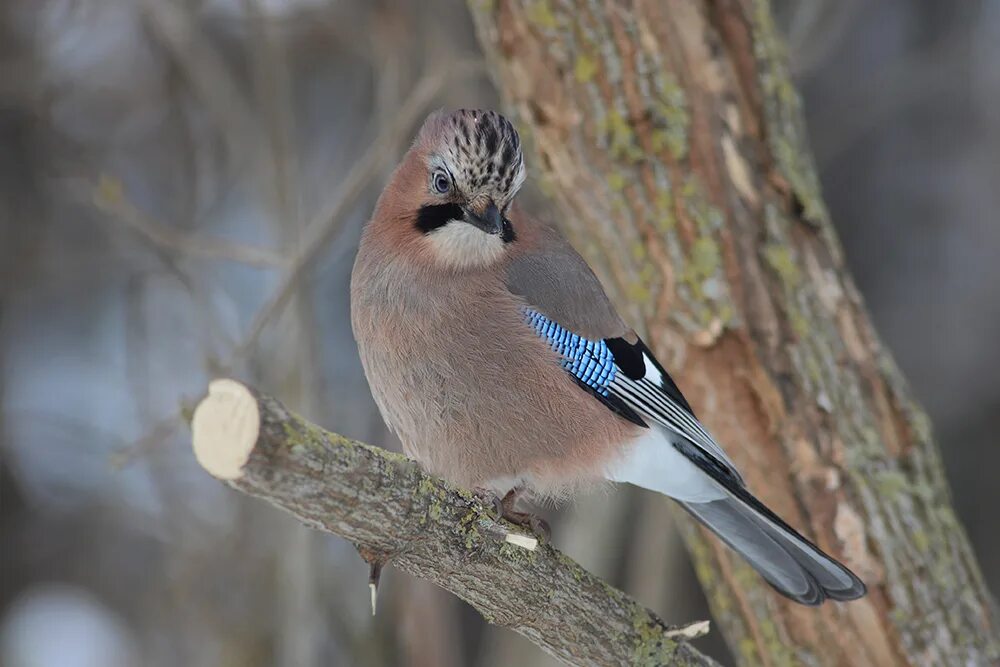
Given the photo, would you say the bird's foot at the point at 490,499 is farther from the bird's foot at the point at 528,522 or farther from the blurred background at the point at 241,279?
the blurred background at the point at 241,279

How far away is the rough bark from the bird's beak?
23.8 inches

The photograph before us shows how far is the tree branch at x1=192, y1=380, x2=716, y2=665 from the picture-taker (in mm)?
1996

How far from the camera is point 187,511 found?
5457mm

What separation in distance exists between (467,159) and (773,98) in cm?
112

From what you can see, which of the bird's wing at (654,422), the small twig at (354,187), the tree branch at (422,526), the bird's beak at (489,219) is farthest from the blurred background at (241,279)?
the tree branch at (422,526)

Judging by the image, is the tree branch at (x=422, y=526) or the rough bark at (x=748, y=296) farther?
the rough bark at (x=748, y=296)

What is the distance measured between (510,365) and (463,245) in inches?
13.5

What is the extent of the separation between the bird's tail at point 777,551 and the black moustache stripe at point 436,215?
1072mm

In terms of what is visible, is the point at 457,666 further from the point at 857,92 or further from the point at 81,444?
the point at 857,92

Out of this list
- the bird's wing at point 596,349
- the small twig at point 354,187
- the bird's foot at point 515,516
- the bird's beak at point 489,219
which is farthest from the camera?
the small twig at point 354,187

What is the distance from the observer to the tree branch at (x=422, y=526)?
2.00 meters

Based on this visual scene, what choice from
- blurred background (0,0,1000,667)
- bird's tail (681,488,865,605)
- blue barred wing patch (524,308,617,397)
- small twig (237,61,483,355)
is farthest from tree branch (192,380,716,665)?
blurred background (0,0,1000,667)

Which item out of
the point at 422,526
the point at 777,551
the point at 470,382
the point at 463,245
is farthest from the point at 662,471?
the point at 422,526

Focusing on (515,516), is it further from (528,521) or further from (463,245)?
(463,245)
